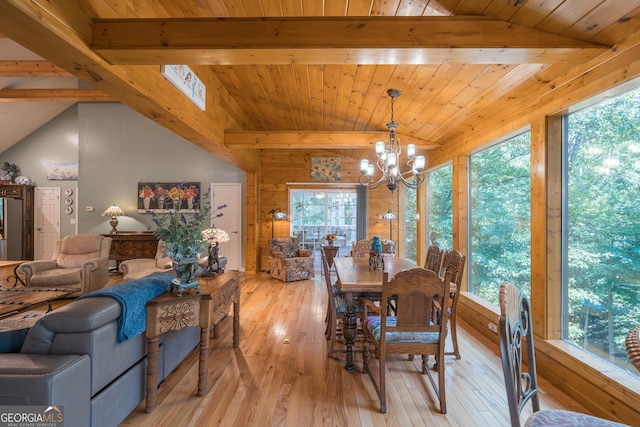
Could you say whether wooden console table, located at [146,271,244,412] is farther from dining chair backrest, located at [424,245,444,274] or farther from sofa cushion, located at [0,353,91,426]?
dining chair backrest, located at [424,245,444,274]

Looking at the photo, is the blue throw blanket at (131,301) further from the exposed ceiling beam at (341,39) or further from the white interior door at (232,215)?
the white interior door at (232,215)

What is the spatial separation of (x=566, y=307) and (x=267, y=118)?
461 centimetres

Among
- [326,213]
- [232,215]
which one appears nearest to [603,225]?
[326,213]

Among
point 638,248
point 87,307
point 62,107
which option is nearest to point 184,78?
point 87,307

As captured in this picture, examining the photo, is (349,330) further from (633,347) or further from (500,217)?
(500,217)

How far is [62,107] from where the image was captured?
23.5 feet

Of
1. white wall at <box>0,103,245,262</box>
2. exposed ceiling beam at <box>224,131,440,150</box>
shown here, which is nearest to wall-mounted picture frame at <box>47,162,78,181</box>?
white wall at <box>0,103,245,262</box>

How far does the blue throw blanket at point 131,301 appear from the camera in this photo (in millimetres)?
1678

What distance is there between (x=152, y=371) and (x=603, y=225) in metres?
3.36

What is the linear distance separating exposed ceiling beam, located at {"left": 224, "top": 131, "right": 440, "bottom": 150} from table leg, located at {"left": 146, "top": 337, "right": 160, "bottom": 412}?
121 inches

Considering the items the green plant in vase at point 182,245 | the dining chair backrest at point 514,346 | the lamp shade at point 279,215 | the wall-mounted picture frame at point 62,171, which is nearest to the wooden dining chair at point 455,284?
the dining chair backrest at point 514,346

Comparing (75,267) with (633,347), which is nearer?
(633,347)

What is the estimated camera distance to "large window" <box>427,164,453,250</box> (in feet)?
14.8

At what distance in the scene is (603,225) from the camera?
2.03m
